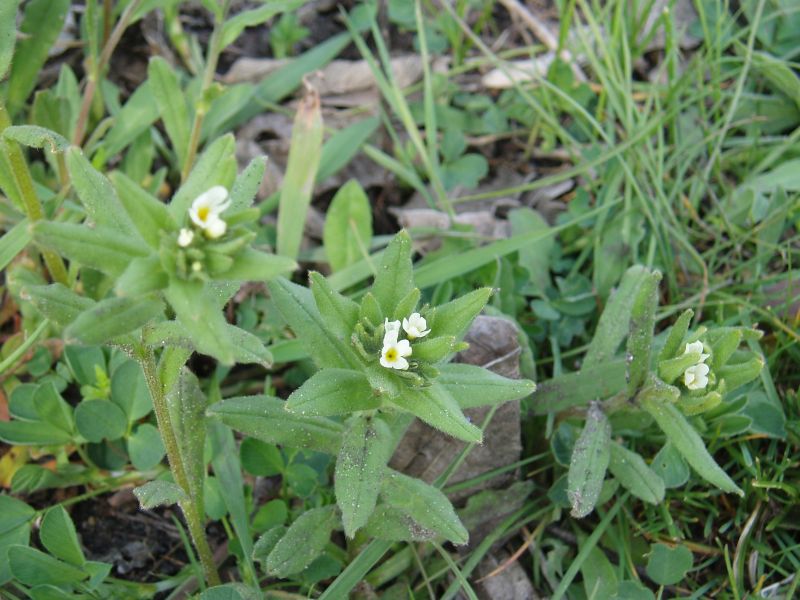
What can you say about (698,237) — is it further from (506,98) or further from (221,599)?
(221,599)

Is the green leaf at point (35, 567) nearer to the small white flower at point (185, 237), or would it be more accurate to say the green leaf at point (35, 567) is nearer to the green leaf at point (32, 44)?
the small white flower at point (185, 237)

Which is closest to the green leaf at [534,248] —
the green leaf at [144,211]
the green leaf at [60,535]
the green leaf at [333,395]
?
the green leaf at [333,395]

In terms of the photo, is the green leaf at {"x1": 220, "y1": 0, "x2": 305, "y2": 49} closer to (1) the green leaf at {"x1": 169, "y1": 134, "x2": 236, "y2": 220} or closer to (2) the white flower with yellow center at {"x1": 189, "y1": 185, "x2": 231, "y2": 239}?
(1) the green leaf at {"x1": 169, "y1": 134, "x2": 236, "y2": 220}

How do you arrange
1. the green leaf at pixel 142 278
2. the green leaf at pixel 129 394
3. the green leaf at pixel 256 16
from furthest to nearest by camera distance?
the green leaf at pixel 256 16 < the green leaf at pixel 129 394 < the green leaf at pixel 142 278

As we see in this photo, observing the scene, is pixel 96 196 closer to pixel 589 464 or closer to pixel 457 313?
pixel 457 313

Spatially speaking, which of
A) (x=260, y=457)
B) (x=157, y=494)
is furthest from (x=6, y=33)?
(x=260, y=457)
